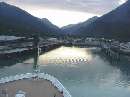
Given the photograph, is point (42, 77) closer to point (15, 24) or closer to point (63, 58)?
point (63, 58)

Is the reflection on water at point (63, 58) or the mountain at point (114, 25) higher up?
the mountain at point (114, 25)

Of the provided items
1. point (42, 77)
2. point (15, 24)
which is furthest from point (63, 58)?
point (15, 24)

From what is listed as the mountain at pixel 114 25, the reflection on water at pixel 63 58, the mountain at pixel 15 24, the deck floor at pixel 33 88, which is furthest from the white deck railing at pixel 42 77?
the mountain at pixel 114 25

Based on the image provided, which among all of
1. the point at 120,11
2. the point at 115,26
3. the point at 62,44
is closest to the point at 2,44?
the point at 62,44

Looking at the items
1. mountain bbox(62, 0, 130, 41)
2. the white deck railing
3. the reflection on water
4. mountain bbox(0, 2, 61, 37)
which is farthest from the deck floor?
mountain bbox(62, 0, 130, 41)

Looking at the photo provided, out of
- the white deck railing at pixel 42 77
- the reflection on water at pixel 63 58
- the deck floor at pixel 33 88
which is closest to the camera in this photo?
the deck floor at pixel 33 88

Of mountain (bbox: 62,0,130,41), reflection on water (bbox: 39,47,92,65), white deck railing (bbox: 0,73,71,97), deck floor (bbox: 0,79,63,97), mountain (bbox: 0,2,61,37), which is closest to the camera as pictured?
deck floor (bbox: 0,79,63,97)

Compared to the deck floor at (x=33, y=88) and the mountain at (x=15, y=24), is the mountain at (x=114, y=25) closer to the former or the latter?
the mountain at (x=15, y=24)

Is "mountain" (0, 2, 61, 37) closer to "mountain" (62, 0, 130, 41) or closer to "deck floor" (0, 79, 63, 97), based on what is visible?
"mountain" (62, 0, 130, 41)

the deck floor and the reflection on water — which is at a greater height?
the deck floor
